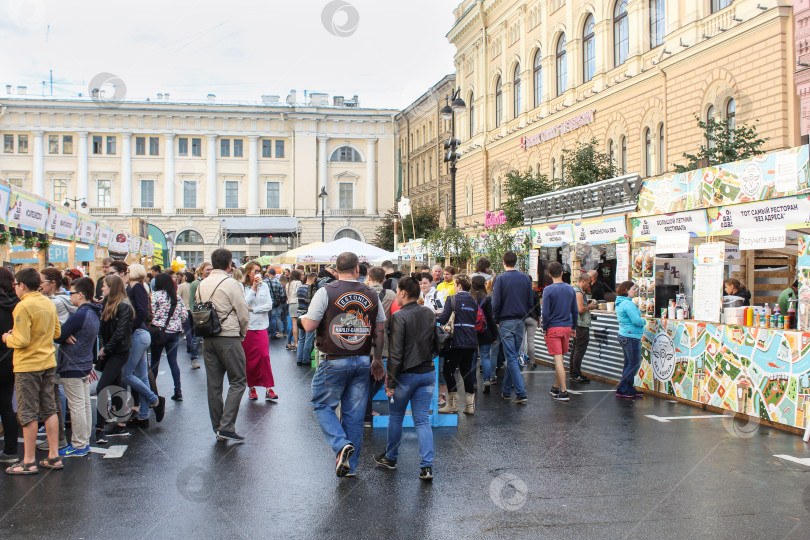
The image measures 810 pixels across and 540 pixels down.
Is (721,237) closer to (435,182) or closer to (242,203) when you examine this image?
(435,182)

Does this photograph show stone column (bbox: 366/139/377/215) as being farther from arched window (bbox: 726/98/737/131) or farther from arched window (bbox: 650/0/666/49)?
arched window (bbox: 726/98/737/131)

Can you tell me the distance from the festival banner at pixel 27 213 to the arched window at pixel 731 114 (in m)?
17.6

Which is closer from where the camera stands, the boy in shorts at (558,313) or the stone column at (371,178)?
the boy in shorts at (558,313)

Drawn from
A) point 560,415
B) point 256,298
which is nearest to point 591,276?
point 560,415

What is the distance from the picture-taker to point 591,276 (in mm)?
12727

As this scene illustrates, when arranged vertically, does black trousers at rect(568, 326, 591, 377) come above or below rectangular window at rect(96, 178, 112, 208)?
below

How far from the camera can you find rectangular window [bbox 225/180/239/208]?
68.5m

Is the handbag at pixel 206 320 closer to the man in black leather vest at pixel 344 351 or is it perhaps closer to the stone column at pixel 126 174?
the man in black leather vest at pixel 344 351

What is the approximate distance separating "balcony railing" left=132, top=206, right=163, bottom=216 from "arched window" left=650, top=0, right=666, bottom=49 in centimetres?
5186

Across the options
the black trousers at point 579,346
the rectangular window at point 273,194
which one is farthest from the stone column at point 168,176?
the black trousers at point 579,346

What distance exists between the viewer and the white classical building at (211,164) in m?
64.8

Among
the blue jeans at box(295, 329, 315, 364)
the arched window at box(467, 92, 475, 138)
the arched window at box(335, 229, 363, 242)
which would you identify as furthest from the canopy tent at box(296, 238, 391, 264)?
the arched window at box(335, 229, 363, 242)

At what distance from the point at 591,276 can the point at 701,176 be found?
3.17 meters

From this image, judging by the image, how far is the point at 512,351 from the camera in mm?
9938
